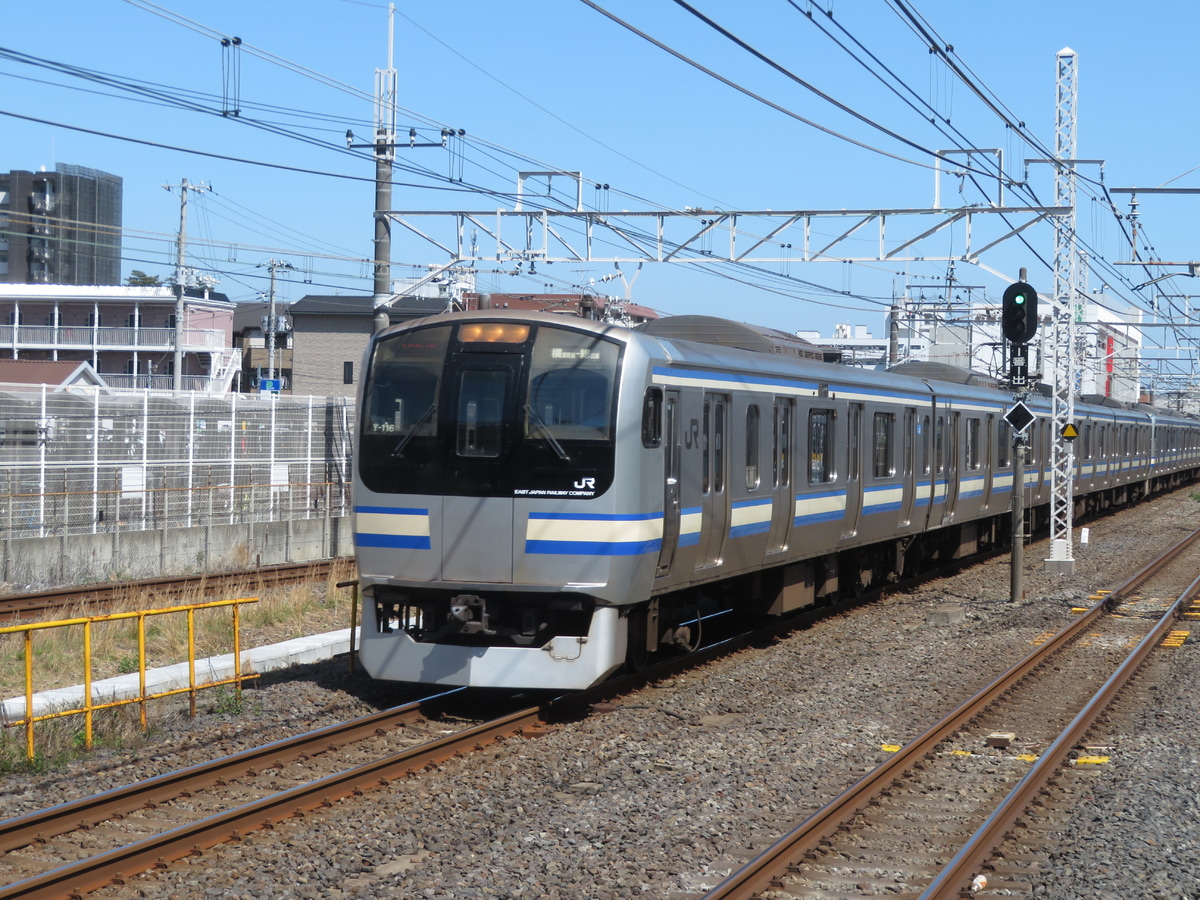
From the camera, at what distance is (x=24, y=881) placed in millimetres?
5871

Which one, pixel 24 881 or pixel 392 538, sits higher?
pixel 392 538

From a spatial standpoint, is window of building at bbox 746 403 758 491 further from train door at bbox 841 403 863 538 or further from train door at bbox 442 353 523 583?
train door at bbox 442 353 523 583

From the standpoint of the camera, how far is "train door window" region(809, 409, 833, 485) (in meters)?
14.1

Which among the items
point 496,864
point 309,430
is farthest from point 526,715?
point 309,430

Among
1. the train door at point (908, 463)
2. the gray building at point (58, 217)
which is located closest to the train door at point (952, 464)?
the train door at point (908, 463)

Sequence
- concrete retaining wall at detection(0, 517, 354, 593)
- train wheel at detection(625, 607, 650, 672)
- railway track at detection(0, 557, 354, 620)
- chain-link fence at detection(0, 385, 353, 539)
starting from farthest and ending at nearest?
1. chain-link fence at detection(0, 385, 353, 539)
2. concrete retaining wall at detection(0, 517, 354, 593)
3. railway track at detection(0, 557, 354, 620)
4. train wheel at detection(625, 607, 650, 672)

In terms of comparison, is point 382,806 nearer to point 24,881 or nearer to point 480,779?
point 480,779

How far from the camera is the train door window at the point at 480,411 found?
9.84m

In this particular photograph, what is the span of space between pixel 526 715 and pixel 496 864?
327cm

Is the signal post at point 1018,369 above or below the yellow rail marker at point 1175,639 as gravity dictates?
above

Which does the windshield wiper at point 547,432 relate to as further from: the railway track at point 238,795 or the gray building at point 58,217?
the gray building at point 58,217

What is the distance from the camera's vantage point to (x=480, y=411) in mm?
9898

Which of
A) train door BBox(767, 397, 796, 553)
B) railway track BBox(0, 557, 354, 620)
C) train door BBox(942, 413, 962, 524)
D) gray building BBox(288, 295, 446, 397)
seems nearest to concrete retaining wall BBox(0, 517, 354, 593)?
railway track BBox(0, 557, 354, 620)

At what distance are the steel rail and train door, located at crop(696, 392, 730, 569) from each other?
8.80 ft
